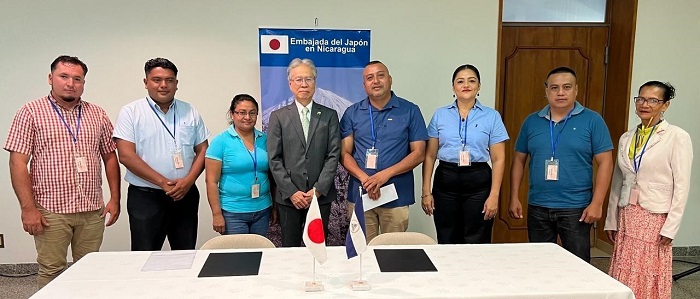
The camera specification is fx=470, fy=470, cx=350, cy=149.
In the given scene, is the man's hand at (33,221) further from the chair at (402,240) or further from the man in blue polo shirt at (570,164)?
the man in blue polo shirt at (570,164)

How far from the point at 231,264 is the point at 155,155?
44.3 inches

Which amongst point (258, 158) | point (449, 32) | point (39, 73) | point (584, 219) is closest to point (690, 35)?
point (449, 32)

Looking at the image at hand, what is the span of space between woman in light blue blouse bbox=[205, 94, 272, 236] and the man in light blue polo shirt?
19 centimetres

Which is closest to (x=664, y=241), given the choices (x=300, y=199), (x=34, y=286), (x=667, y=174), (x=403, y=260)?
(x=667, y=174)

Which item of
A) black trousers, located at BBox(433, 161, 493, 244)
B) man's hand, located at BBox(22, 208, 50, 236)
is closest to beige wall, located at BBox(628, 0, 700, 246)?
black trousers, located at BBox(433, 161, 493, 244)

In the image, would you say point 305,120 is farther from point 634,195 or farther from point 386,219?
point 634,195

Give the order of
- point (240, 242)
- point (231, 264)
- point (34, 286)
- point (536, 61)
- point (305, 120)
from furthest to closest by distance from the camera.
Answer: point (536, 61), point (34, 286), point (305, 120), point (240, 242), point (231, 264)

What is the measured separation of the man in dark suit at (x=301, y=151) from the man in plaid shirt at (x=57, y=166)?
41.3 inches

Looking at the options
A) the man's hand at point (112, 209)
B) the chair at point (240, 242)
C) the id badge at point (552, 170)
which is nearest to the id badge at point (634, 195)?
the id badge at point (552, 170)

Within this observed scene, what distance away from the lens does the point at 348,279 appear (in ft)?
6.05

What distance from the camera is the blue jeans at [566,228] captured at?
2.82 meters

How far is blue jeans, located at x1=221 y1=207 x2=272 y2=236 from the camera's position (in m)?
2.82

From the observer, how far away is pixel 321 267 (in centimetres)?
198

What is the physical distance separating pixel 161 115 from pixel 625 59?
149 inches
